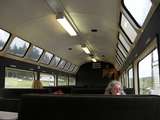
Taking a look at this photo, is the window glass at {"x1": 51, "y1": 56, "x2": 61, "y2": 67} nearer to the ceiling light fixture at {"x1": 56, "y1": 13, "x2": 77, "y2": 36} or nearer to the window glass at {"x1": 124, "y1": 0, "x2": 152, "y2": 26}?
the ceiling light fixture at {"x1": 56, "y1": 13, "x2": 77, "y2": 36}

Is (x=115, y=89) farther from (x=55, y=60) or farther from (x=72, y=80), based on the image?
(x=72, y=80)

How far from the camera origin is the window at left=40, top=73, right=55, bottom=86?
10.0 meters

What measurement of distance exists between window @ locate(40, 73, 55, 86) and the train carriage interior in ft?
0.15

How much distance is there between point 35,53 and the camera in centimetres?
901

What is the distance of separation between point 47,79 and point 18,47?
3.47 meters

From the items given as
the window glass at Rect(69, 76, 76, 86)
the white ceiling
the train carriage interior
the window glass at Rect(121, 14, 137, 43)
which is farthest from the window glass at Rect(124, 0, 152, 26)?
the window glass at Rect(69, 76, 76, 86)

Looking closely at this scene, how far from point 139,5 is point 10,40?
4169 millimetres

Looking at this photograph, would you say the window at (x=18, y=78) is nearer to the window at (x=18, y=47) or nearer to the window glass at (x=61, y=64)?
the window at (x=18, y=47)

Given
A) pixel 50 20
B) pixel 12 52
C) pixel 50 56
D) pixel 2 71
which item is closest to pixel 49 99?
pixel 50 20

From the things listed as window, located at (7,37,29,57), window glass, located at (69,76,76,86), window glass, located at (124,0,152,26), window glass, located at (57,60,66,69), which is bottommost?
window glass, located at (69,76,76,86)

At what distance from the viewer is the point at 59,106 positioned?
4.09 feet

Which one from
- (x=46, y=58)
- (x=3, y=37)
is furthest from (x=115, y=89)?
(x=46, y=58)

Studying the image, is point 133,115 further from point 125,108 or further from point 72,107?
point 72,107

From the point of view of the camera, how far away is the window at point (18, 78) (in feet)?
23.2
